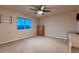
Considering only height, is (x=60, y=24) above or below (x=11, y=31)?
above

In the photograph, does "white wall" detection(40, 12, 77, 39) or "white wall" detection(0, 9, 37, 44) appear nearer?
"white wall" detection(40, 12, 77, 39)

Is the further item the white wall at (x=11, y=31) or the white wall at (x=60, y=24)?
the white wall at (x=11, y=31)

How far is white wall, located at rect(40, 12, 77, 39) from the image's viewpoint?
4.19 m

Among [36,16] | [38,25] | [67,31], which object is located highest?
[36,16]

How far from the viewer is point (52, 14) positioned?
13.5 ft

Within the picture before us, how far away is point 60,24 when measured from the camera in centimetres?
464

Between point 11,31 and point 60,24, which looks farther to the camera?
point 11,31

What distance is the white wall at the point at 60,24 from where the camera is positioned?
419 cm

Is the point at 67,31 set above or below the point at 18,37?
above
